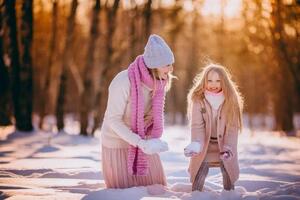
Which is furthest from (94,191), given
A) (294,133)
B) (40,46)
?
(40,46)

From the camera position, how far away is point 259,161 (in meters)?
10.2

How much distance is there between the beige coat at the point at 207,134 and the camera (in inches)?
234

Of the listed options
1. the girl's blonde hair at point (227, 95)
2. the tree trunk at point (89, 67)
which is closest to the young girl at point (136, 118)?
the girl's blonde hair at point (227, 95)

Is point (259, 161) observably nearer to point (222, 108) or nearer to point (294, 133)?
point (222, 108)

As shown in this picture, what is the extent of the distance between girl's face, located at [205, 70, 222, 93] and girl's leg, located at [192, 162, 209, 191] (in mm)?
824

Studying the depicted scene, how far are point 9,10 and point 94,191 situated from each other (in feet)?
32.8

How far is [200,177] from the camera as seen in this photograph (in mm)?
6031

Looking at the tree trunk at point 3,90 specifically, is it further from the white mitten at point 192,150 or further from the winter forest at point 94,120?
the white mitten at point 192,150

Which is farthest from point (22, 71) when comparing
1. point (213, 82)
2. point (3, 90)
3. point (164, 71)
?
point (213, 82)

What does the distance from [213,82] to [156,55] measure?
723 millimetres

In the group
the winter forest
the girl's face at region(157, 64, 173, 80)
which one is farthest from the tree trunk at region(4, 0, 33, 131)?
the girl's face at region(157, 64, 173, 80)

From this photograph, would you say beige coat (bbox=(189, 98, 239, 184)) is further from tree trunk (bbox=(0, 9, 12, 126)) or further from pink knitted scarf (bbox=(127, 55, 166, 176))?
tree trunk (bbox=(0, 9, 12, 126))

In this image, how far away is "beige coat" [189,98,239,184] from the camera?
19.5 feet

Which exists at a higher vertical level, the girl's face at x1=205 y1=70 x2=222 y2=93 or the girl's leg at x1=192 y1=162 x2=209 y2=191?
the girl's face at x1=205 y1=70 x2=222 y2=93
